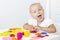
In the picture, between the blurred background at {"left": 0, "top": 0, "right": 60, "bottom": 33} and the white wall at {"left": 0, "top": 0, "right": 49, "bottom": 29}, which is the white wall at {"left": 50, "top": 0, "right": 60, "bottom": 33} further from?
the white wall at {"left": 0, "top": 0, "right": 49, "bottom": 29}

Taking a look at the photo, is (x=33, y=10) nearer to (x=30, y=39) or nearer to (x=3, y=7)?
(x=30, y=39)

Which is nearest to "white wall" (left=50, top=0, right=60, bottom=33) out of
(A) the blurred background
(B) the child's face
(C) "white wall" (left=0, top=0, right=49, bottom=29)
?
(A) the blurred background

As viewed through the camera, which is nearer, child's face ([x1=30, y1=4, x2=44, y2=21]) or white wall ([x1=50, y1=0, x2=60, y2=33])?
child's face ([x1=30, y1=4, x2=44, y2=21])

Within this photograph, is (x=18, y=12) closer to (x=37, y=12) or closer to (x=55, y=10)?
(x=55, y=10)

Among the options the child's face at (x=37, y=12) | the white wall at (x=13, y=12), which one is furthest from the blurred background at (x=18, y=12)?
the child's face at (x=37, y=12)

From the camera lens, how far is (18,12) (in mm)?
2404

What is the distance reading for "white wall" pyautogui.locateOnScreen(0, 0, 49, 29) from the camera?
7.41ft

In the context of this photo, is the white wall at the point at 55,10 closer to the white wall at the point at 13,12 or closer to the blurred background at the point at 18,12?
the blurred background at the point at 18,12

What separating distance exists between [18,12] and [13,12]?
→ 8 centimetres

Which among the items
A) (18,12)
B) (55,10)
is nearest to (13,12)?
(18,12)

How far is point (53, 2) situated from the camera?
104 inches

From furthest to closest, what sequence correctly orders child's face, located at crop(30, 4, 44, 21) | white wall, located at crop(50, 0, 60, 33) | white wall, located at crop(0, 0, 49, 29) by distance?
white wall, located at crop(50, 0, 60, 33), white wall, located at crop(0, 0, 49, 29), child's face, located at crop(30, 4, 44, 21)

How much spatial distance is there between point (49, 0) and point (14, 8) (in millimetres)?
606

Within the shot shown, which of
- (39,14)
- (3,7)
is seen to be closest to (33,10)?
(39,14)
